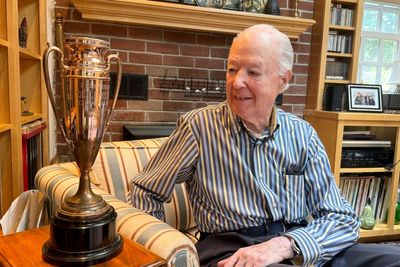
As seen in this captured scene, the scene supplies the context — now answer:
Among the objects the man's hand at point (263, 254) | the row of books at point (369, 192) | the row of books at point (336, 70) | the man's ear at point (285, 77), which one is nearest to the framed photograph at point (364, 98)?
the row of books at point (336, 70)

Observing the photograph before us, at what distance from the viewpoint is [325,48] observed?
2.55m

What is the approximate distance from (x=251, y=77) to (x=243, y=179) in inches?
12.3

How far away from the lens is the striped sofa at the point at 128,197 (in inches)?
30.7

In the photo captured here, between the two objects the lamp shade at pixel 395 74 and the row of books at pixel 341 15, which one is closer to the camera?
the row of books at pixel 341 15

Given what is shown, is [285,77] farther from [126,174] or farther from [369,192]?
[369,192]

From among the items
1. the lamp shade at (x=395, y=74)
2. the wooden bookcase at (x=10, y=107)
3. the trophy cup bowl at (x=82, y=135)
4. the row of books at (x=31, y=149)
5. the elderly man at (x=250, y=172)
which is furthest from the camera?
the lamp shade at (x=395, y=74)

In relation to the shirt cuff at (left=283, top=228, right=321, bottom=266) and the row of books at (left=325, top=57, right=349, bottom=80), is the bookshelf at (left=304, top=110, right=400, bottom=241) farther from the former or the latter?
the shirt cuff at (left=283, top=228, right=321, bottom=266)

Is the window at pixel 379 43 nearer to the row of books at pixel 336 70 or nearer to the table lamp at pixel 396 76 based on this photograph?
the table lamp at pixel 396 76

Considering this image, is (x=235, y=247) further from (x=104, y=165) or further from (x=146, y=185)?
(x=104, y=165)

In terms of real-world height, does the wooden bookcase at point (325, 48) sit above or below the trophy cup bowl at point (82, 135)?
above

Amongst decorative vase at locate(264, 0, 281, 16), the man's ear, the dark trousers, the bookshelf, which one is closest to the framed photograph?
the bookshelf

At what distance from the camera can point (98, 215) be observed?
761 mm

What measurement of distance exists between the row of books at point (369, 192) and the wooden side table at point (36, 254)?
2015 mm

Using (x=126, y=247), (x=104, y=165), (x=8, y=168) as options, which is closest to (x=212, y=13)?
(x=104, y=165)
